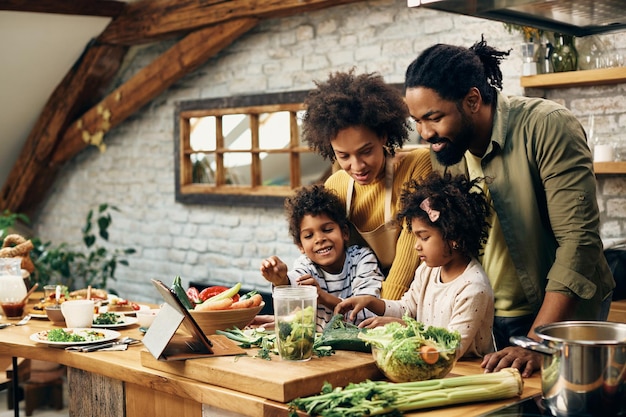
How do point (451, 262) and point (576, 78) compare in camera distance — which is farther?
point (576, 78)

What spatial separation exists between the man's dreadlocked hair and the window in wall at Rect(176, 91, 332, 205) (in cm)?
347

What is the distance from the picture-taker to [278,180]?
938cm

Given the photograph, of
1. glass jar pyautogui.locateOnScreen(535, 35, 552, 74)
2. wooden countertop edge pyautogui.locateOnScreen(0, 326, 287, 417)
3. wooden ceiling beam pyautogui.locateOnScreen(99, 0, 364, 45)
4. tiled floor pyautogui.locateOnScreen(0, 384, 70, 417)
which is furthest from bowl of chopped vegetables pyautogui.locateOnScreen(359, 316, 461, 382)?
tiled floor pyautogui.locateOnScreen(0, 384, 70, 417)

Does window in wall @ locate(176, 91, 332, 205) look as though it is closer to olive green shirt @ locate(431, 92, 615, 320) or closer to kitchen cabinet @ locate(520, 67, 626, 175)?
kitchen cabinet @ locate(520, 67, 626, 175)

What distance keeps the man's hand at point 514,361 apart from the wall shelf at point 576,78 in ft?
8.55

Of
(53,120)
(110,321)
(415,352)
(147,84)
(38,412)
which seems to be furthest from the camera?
(53,120)

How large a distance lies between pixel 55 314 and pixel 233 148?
3.57 meters

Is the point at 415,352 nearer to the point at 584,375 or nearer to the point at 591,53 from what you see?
the point at 584,375

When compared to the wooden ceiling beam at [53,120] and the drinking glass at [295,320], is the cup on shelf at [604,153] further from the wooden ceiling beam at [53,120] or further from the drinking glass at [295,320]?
the wooden ceiling beam at [53,120]

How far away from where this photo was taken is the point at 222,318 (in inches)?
104

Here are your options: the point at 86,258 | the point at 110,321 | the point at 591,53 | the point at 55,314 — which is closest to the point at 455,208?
the point at 110,321

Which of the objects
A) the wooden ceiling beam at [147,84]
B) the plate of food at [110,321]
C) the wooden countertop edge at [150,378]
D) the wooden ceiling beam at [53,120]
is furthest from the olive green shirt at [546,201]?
the wooden ceiling beam at [53,120]

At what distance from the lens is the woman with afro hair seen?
2801mm

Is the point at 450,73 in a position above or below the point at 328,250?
above
